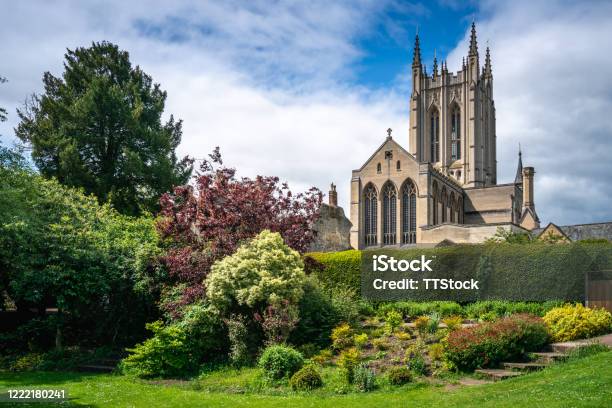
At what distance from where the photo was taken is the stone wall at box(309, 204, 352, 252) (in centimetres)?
3997

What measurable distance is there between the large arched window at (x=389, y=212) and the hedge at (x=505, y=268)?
41639 mm

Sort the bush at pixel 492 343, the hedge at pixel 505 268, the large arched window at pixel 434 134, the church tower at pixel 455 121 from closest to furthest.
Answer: the bush at pixel 492 343
the hedge at pixel 505 268
the church tower at pixel 455 121
the large arched window at pixel 434 134

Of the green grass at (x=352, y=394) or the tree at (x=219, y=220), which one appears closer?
the green grass at (x=352, y=394)

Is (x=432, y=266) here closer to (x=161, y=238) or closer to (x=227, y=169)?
(x=227, y=169)

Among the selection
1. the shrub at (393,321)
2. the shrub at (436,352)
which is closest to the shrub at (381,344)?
the shrub at (393,321)

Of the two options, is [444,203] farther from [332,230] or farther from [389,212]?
[332,230]

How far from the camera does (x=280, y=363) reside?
14930 millimetres

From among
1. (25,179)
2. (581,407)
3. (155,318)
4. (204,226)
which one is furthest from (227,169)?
(581,407)

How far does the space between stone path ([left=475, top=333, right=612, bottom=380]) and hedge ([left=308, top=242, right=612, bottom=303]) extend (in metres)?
4.80

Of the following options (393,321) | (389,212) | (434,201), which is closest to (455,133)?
(434,201)

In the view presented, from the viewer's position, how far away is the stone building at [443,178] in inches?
2451

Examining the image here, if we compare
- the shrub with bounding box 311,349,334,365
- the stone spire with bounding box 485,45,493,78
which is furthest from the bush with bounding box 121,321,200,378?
the stone spire with bounding box 485,45,493,78

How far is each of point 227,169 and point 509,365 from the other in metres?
11.9

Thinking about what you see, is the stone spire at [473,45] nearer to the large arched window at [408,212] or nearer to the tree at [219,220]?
the large arched window at [408,212]
